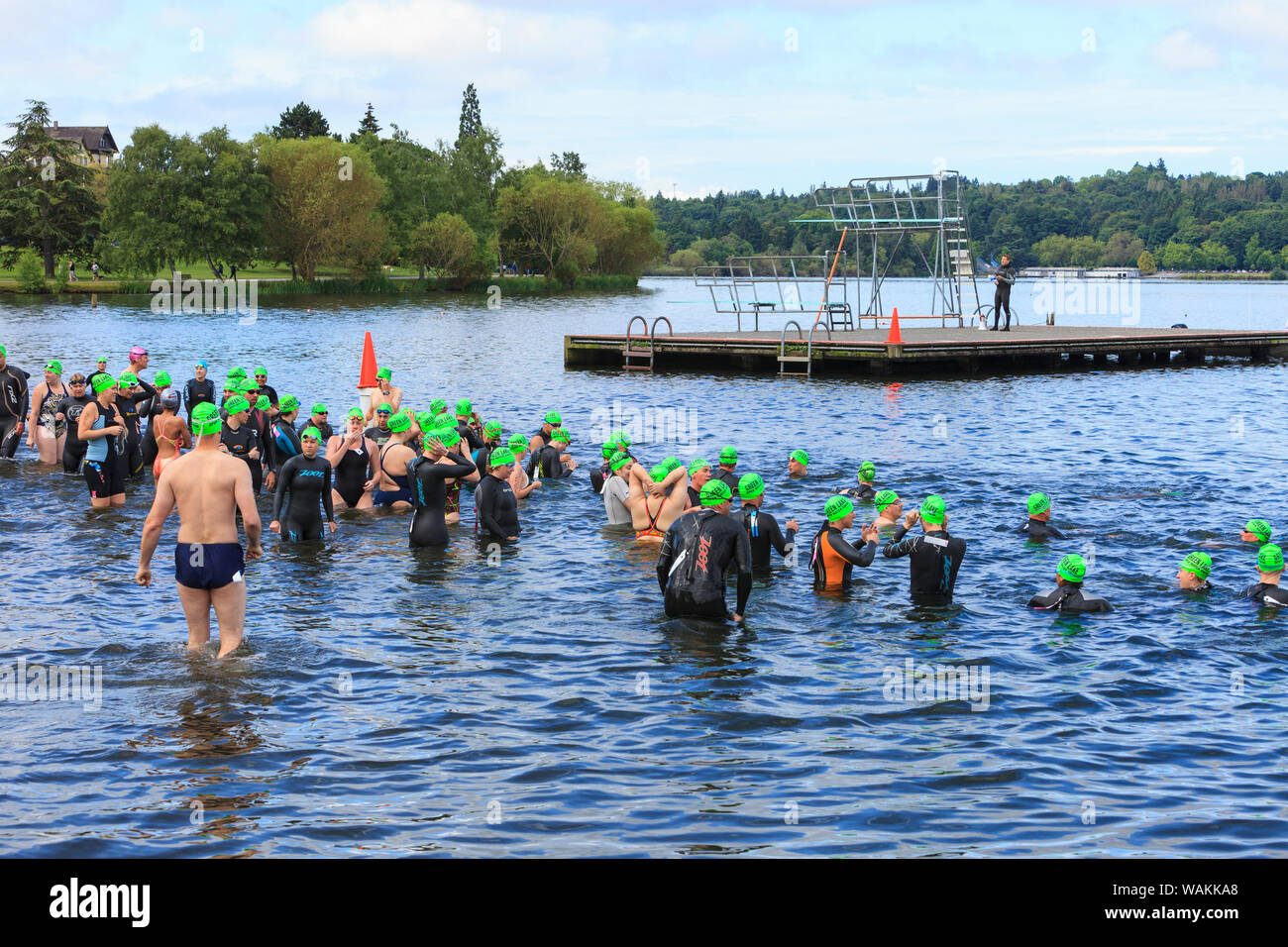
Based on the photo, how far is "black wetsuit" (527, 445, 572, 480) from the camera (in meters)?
20.3

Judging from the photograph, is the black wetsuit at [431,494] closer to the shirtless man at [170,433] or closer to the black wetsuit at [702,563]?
the shirtless man at [170,433]

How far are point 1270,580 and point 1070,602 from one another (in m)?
2.19

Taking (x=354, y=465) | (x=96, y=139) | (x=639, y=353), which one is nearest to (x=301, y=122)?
(x=96, y=139)

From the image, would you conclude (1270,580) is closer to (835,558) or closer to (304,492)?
(835,558)

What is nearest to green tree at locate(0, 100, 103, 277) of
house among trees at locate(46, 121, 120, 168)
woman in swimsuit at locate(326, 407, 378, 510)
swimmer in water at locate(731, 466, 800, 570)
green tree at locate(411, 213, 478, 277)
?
green tree at locate(411, 213, 478, 277)

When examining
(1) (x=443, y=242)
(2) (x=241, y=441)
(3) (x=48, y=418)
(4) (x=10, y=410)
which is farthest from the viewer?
(1) (x=443, y=242)

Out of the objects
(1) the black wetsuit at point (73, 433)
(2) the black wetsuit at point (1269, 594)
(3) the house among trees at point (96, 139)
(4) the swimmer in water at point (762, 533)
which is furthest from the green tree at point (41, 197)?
(2) the black wetsuit at point (1269, 594)

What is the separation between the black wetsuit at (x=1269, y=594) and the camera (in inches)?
490

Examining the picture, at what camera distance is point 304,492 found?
14.9m

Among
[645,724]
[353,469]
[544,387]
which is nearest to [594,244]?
[544,387]

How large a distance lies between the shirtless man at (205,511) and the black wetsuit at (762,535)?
18.8 feet

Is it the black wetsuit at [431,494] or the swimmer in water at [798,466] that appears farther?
the swimmer in water at [798,466]
